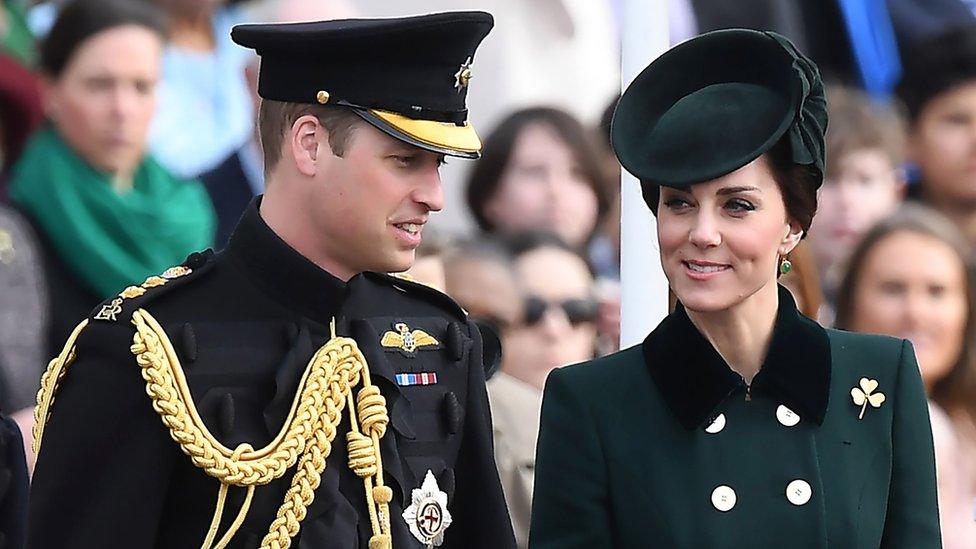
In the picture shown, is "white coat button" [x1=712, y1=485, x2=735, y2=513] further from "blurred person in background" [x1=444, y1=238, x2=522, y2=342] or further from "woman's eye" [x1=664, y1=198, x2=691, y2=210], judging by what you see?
"blurred person in background" [x1=444, y1=238, x2=522, y2=342]

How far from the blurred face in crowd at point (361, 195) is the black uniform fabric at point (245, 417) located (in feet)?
0.24

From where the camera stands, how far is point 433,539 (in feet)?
11.8

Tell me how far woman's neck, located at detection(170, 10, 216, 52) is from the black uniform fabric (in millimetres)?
2509

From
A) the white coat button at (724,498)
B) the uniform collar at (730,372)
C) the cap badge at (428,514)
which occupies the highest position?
the uniform collar at (730,372)

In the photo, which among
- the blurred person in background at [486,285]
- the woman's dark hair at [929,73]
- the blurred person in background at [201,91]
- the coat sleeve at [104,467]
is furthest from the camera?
the woman's dark hair at [929,73]

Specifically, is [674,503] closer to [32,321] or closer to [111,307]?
[111,307]

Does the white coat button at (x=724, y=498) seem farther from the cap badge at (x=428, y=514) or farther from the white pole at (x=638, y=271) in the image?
the white pole at (x=638, y=271)

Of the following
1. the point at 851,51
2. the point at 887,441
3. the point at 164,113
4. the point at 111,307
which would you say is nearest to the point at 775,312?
the point at 887,441

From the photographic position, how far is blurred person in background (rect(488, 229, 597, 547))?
5168mm

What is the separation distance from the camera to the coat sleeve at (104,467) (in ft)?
10.9

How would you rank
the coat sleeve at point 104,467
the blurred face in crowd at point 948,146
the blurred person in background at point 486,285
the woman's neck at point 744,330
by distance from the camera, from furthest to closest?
the blurred face in crowd at point 948,146 → the blurred person in background at point 486,285 → the woman's neck at point 744,330 → the coat sleeve at point 104,467

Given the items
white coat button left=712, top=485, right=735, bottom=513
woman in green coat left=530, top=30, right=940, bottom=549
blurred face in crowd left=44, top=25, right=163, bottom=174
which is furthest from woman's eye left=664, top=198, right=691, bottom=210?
blurred face in crowd left=44, top=25, right=163, bottom=174

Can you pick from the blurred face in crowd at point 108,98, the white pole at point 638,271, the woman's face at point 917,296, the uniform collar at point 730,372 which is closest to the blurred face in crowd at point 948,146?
the woman's face at point 917,296

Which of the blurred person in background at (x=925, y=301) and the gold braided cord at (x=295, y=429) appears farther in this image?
the blurred person in background at (x=925, y=301)
